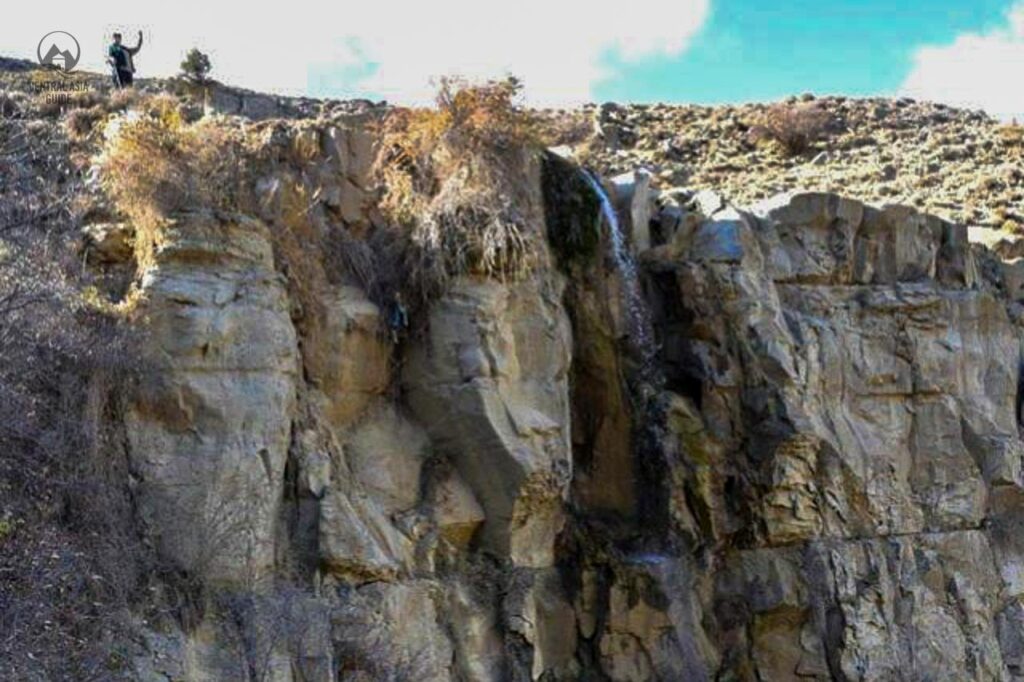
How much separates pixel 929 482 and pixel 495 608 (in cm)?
683

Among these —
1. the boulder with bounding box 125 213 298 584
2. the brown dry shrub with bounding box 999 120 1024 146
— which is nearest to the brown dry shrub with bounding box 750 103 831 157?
the brown dry shrub with bounding box 999 120 1024 146

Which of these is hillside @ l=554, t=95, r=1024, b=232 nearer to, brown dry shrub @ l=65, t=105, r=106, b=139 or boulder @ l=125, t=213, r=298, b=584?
brown dry shrub @ l=65, t=105, r=106, b=139

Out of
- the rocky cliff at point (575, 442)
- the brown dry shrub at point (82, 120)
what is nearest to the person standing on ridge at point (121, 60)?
the brown dry shrub at point (82, 120)

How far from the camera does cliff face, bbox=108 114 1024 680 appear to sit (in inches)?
426

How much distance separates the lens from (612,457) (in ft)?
47.3

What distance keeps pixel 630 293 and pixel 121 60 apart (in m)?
8.73

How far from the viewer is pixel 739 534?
1498 cm

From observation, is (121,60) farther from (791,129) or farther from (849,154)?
(849,154)

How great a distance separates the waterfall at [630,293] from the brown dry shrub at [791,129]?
699 inches

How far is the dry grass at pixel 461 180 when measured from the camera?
42.6 ft

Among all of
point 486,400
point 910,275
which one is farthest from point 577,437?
point 910,275

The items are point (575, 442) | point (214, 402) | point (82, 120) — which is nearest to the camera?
point (214, 402)

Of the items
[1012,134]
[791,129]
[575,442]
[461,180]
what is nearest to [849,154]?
[791,129]

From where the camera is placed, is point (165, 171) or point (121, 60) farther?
point (121, 60)
